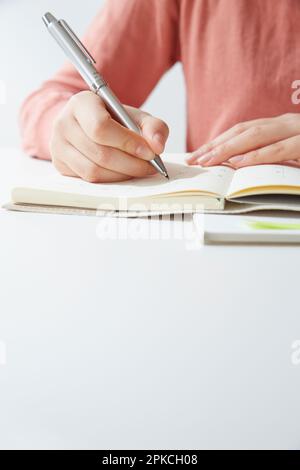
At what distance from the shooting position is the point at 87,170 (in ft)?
2.03

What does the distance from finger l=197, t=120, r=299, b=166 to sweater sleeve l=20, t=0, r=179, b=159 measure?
289mm

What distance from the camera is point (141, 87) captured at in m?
1.08

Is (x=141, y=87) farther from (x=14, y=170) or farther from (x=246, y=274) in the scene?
(x=246, y=274)

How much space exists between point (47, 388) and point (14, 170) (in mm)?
534

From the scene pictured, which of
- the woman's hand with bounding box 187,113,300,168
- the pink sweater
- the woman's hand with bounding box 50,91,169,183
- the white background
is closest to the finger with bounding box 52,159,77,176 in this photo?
the woman's hand with bounding box 50,91,169,183

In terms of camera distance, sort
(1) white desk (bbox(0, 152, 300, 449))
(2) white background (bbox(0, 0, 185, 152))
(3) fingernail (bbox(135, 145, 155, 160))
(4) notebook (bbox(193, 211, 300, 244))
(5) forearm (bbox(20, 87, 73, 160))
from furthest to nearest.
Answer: (2) white background (bbox(0, 0, 185, 152)), (5) forearm (bbox(20, 87, 73, 160)), (3) fingernail (bbox(135, 145, 155, 160)), (4) notebook (bbox(193, 211, 300, 244)), (1) white desk (bbox(0, 152, 300, 449))

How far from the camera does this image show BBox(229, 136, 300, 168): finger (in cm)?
68

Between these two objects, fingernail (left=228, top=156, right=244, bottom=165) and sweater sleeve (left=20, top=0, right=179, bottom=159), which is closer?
fingernail (left=228, top=156, right=244, bottom=165)

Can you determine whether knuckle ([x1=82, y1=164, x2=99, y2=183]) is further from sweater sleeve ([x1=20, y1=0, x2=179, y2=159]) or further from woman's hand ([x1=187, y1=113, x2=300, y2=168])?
sweater sleeve ([x1=20, y1=0, x2=179, y2=159])

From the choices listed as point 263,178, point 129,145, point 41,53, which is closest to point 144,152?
point 129,145

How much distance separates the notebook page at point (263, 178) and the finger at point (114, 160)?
9 centimetres

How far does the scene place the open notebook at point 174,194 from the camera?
529mm

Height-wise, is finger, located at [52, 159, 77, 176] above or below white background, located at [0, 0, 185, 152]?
below
